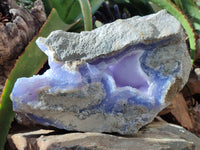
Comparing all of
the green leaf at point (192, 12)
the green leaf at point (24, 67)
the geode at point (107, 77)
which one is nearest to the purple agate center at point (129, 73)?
the geode at point (107, 77)

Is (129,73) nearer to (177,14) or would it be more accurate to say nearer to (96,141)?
(96,141)

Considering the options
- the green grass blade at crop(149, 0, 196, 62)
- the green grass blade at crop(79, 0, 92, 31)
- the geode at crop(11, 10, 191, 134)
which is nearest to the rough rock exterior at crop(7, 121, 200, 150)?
the geode at crop(11, 10, 191, 134)

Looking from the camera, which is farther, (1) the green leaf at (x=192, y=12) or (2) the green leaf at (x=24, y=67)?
(1) the green leaf at (x=192, y=12)

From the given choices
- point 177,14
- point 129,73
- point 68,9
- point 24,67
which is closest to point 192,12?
point 177,14

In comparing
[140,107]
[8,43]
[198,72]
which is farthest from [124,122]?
[198,72]

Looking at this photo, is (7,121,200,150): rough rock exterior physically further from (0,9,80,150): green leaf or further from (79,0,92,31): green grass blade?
(79,0,92,31): green grass blade

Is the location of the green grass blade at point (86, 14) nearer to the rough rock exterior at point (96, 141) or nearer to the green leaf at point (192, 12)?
the rough rock exterior at point (96, 141)
